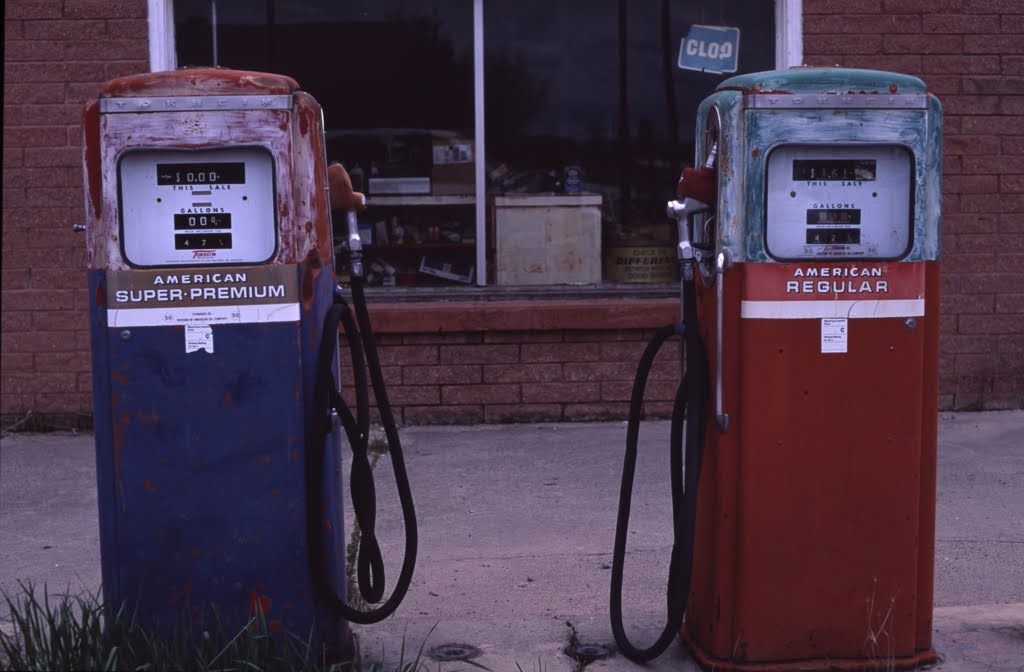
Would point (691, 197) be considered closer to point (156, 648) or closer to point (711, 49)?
point (156, 648)

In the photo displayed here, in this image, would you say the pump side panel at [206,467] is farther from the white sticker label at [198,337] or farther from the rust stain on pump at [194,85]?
the rust stain on pump at [194,85]

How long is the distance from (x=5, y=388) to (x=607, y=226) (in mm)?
3647

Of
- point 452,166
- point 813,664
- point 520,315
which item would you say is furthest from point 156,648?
point 452,166

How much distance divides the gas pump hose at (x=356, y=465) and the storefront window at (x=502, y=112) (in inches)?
145

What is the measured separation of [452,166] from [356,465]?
3948mm

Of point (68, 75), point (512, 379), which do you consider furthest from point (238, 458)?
point (68, 75)

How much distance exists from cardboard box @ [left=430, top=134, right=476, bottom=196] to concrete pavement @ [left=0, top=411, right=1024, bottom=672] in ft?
4.71

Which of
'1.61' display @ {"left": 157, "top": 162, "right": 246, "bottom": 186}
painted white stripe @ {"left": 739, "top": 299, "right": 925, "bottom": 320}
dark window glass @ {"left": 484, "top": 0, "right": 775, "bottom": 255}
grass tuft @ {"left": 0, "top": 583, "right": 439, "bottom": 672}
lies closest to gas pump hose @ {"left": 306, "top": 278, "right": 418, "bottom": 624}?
grass tuft @ {"left": 0, "top": 583, "right": 439, "bottom": 672}

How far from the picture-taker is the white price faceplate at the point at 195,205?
3.35m

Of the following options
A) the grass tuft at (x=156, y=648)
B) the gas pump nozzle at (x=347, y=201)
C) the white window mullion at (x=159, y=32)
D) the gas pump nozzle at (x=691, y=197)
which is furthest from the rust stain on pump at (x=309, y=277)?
the white window mullion at (x=159, y=32)

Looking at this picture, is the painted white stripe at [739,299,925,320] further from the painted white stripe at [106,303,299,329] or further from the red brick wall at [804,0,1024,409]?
the red brick wall at [804,0,1024,409]

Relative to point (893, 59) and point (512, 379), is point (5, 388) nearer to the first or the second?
point (512, 379)

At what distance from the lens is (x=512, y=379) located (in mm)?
7129

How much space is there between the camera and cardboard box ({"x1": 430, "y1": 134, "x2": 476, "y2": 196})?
7.28 m
